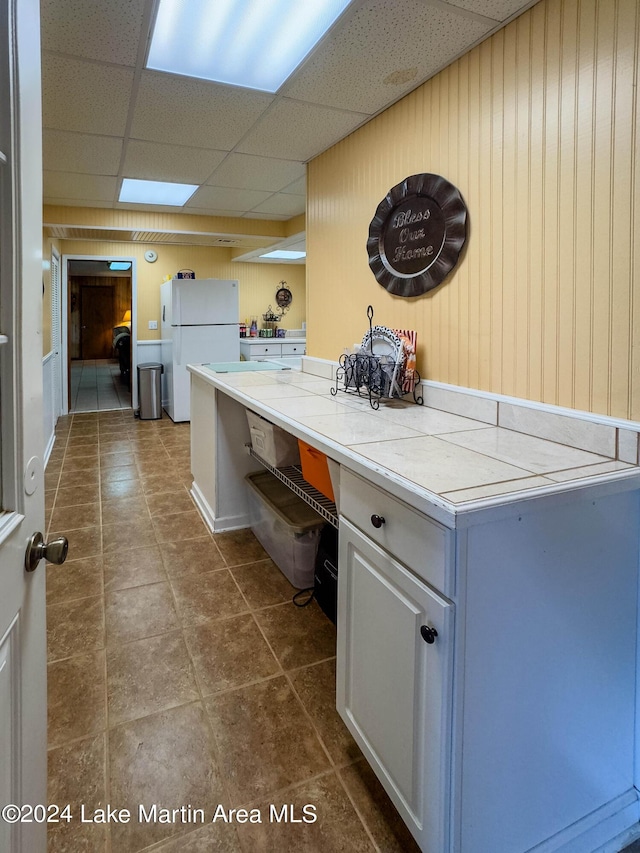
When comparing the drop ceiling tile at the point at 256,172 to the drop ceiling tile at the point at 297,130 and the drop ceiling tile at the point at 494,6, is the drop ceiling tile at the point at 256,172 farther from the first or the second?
the drop ceiling tile at the point at 494,6

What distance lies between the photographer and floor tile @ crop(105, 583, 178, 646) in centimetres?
212

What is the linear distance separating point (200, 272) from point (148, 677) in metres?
6.09

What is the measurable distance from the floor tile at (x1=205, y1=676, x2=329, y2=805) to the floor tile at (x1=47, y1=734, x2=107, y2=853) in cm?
33

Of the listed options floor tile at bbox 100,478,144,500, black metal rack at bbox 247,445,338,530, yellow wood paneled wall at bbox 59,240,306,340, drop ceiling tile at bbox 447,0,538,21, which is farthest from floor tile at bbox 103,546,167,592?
yellow wood paneled wall at bbox 59,240,306,340

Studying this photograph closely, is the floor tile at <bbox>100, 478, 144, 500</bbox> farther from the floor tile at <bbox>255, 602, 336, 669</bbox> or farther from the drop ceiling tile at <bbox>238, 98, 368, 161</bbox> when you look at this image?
the drop ceiling tile at <bbox>238, 98, 368, 161</bbox>

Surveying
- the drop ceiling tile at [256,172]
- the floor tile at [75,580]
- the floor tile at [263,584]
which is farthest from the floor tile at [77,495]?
the drop ceiling tile at [256,172]

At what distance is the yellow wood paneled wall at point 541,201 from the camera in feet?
4.47

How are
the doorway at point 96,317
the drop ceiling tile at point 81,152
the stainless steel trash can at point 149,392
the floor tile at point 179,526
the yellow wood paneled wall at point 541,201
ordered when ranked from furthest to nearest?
the doorway at point 96,317 → the stainless steel trash can at point 149,392 → the floor tile at point 179,526 → the drop ceiling tile at point 81,152 → the yellow wood paneled wall at point 541,201

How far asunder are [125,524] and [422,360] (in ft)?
6.94

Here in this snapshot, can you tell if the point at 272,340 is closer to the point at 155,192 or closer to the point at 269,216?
the point at 269,216

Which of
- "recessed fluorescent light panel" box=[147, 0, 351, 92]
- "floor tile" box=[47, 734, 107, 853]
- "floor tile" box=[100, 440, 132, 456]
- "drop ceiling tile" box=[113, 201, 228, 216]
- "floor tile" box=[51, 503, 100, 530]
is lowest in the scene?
"floor tile" box=[47, 734, 107, 853]

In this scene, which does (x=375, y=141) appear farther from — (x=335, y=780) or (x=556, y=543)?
(x=335, y=780)

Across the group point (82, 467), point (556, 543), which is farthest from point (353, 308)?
point (82, 467)

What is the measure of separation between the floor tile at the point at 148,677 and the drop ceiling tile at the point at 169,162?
2685 mm
